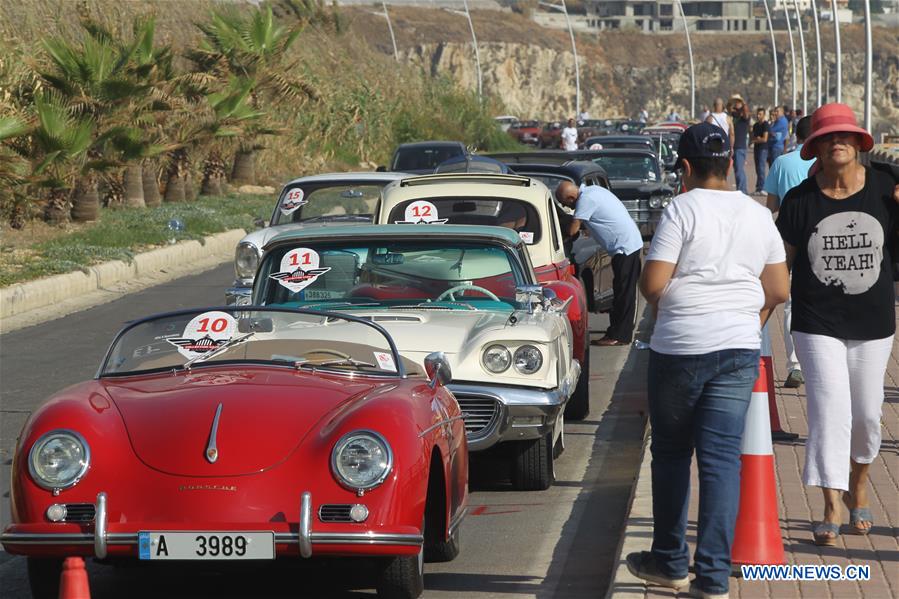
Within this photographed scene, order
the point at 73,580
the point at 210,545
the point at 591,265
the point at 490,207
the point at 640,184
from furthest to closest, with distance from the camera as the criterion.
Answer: the point at 640,184, the point at 591,265, the point at 490,207, the point at 210,545, the point at 73,580

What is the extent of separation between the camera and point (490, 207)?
12148 mm

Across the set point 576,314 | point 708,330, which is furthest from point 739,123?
point 708,330

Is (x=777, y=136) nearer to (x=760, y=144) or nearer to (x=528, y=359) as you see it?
(x=760, y=144)

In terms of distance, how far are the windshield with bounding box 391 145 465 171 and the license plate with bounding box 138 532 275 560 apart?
21662 mm

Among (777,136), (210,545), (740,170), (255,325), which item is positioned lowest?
(740,170)

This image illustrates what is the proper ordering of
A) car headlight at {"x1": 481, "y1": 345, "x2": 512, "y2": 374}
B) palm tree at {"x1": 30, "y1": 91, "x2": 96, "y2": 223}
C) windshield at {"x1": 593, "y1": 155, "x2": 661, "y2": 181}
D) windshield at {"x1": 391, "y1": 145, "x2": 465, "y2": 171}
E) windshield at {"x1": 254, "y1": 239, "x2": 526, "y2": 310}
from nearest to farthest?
car headlight at {"x1": 481, "y1": 345, "x2": 512, "y2": 374}
windshield at {"x1": 254, "y1": 239, "x2": 526, "y2": 310}
palm tree at {"x1": 30, "y1": 91, "x2": 96, "y2": 223}
windshield at {"x1": 593, "y1": 155, "x2": 661, "y2": 181}
windshield at {"x1": 391, "y1": 145, "x2": 465, "y2": 171}

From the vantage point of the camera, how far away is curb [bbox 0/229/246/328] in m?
16.7

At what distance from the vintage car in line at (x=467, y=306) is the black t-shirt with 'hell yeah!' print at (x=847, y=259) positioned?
1.93 metres

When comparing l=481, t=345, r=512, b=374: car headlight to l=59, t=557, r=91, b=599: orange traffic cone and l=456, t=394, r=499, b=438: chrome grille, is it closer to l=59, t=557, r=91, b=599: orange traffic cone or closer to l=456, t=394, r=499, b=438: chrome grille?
l=456, t=394, r=499, b=438: chrome grille

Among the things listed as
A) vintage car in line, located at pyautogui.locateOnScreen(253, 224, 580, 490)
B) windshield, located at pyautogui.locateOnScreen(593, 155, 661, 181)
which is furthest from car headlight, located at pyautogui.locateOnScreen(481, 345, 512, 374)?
windshield, located at pyautogui.locateOnScreen(593, 155, 661, 181)

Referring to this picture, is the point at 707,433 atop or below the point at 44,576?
atop

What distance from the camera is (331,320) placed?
7.34 m

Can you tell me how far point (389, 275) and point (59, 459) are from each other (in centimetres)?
363

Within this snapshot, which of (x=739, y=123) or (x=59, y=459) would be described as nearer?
(x=59, y=459)
